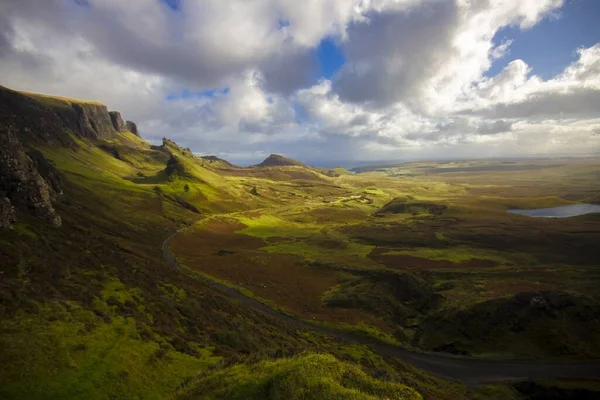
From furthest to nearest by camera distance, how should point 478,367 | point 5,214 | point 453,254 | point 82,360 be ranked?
1. point 453,254
2. point 478,367
3. point 5,214
4. point 82,360

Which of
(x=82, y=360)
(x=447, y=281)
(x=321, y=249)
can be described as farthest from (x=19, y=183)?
(x=321, y=249)

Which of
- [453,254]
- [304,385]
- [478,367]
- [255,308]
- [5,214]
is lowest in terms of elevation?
[478,367]

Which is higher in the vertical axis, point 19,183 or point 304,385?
point 19,183

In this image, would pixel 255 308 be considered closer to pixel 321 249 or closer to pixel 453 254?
pixel 321 249

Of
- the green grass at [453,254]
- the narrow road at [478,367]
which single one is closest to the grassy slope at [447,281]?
the green grass at [453,254]

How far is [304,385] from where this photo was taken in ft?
73.5

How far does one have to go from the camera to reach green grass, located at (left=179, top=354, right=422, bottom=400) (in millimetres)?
21766

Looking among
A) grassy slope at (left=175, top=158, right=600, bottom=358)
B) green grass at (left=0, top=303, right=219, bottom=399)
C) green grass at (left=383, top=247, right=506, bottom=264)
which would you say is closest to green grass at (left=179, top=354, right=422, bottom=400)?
green grass at (left=0, top=303, right=219, bottom=399)

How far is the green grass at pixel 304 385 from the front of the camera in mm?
21766

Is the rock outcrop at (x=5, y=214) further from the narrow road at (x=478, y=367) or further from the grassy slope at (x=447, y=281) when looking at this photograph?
the narrow road at (x=478, y=367)

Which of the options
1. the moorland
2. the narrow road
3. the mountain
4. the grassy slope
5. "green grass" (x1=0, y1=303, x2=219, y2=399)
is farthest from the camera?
the grassy slope

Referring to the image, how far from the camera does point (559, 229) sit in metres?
188

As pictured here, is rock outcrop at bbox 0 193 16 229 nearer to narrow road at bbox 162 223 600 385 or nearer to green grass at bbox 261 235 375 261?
narrow road at bbox 162 223 600 385

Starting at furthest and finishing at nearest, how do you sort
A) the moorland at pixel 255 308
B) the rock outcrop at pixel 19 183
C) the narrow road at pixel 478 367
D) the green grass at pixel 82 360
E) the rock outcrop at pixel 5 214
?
the narrow road at pixel 478 367 → the rock outcrop at pixel 19 183 → the rock outcrop at pixel 5 214 → the moorland at pixel 255 308 → the green grass at pixel 82 360
